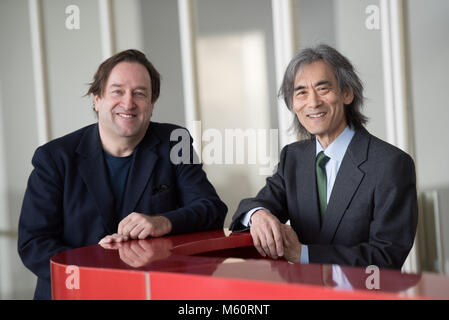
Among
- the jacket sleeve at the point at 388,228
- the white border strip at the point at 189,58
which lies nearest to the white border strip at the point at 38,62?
the white border strip at the point at 189,58

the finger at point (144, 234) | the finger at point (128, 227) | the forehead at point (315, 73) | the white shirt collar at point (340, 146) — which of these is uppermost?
the forehead at point (315, 73)

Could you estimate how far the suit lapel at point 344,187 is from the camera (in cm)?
213

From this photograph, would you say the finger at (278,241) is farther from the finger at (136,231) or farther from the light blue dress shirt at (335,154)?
the finger at (136,231)

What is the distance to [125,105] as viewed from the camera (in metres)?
2.55

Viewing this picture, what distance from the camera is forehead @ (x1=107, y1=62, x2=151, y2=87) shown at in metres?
2.62

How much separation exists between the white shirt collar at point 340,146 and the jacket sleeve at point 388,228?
0.74ft

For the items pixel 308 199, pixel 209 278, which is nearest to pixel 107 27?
pixel 308 199

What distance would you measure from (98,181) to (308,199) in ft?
2.84

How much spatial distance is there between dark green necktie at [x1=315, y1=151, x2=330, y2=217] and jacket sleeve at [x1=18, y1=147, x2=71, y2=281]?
999 mm

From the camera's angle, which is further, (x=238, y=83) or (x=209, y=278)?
(x=238, y=83)

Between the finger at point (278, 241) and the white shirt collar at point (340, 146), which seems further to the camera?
the white shirt collar at point (340, 146)

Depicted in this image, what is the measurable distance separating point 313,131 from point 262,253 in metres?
0.57

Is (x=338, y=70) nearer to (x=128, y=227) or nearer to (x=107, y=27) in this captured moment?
(x=128, y=227)
